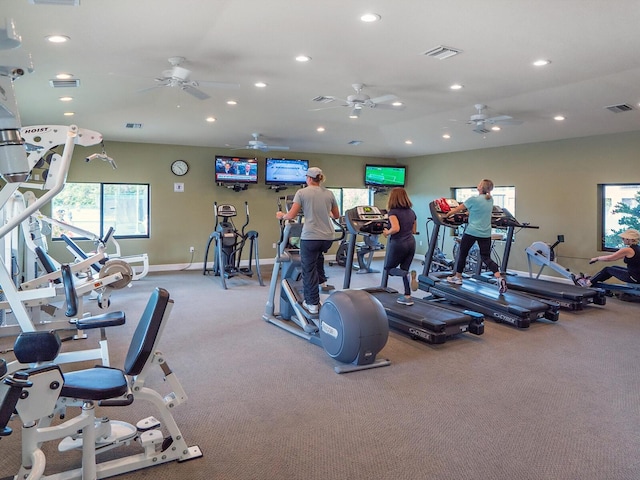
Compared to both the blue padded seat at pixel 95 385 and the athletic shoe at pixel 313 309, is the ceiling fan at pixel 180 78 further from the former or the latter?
the blue padded seat at pixel 95 385

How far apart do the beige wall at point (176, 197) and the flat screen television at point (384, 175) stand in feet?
6.42

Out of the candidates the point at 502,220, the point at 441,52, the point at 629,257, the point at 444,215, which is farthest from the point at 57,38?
the point at 629,257

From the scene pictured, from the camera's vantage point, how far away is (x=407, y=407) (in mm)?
3094

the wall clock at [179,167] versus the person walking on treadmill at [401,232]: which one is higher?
the wall clock at [179,167]

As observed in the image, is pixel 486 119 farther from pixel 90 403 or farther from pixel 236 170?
pixel 90 403

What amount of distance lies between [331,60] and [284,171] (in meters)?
5.58

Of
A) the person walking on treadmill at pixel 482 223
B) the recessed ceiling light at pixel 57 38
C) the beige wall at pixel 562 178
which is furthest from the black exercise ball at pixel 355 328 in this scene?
the beige wall at pixel 562 178

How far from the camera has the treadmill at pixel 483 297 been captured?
5.04 meters

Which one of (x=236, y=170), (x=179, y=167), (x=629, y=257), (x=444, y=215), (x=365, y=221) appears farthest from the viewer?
(x=236, y=170)

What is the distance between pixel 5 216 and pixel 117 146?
13.0ft

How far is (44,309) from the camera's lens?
4.51 metres

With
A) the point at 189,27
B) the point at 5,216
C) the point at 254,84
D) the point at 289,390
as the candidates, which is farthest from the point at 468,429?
the point at 5,216

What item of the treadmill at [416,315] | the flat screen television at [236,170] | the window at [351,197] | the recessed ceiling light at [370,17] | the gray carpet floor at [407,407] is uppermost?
the recessed ceiling light at [370,17]

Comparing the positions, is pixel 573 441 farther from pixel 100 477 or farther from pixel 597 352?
pixel 100 477
